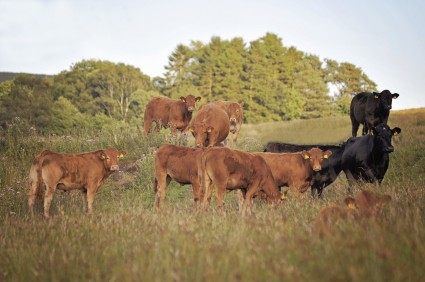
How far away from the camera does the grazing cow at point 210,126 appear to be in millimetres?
15406

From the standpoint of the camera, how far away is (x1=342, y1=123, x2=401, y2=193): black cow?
45.4 ft

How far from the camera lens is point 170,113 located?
21.6 metres

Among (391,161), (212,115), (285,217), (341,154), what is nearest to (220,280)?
(285,217)

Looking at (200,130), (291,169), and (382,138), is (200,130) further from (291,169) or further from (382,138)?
(382,138)

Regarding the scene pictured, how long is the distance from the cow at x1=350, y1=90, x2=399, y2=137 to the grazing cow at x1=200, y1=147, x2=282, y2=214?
8.63 metres

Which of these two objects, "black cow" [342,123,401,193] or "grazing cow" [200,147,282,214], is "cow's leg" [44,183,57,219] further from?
"black cow" [342,123,401,193]

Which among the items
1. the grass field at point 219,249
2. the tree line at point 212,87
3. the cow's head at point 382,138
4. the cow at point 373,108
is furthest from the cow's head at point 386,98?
the tree line at point 212,87

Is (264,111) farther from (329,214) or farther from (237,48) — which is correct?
(329,214)

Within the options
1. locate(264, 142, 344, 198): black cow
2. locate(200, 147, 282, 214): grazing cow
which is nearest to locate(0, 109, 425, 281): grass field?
locate(200, 147, 282, 214): grazing cow

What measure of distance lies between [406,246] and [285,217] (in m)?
2.78

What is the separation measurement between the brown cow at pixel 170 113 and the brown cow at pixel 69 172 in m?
8.67

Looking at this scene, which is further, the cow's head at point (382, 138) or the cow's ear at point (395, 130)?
the cow's ear at point (395, 130)

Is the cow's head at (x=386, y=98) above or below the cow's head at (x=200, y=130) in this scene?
above

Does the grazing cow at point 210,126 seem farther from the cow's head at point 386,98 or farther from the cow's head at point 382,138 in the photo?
the cow's head at point 386,98
